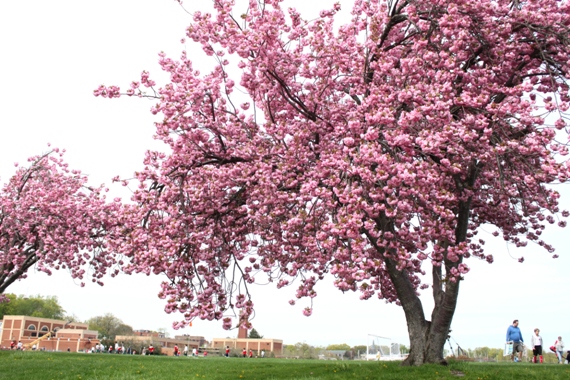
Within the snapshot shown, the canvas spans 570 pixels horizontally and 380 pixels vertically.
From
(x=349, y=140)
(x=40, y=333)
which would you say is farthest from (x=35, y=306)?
(x=349, y=140)

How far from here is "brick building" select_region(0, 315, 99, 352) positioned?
6116 centimetres

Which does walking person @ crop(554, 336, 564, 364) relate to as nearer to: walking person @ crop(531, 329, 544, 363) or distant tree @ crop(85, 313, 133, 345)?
walking person @ crop(531, 329, 544, 363)

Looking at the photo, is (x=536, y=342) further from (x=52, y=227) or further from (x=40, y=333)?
(x=40, y=333)

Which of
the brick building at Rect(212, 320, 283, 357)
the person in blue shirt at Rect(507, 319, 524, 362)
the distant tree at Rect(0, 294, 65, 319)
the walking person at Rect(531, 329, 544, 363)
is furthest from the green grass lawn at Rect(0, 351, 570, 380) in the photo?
the distant tree at Rect(0, 294, 65, 319)

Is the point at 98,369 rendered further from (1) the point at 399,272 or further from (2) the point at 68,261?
(1) the point at 399,272

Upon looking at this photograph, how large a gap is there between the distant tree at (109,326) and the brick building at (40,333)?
5.06m

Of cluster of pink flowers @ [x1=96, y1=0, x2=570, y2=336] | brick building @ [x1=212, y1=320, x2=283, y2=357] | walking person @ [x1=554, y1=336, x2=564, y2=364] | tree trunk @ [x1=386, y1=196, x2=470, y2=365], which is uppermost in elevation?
cluster of pink flowers @ [x1=96, y1=0, x2=570, y2=336]

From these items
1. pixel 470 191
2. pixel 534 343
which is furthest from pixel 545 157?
pixel 534 343

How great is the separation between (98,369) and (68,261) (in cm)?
717

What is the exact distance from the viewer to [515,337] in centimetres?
1945

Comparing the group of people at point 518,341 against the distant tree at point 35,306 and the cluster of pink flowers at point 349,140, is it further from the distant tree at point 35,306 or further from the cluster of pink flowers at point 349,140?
the distant tree at point 35,306

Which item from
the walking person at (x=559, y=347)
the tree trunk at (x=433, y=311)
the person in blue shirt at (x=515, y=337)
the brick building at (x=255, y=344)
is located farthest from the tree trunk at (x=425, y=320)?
the brick building at (x=255, y=344)

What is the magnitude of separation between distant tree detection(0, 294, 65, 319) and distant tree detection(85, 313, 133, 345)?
1409 cm

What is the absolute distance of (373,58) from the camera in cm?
1205
